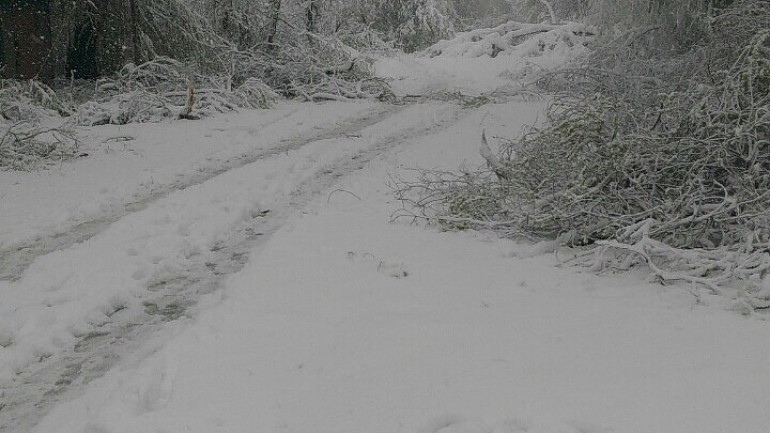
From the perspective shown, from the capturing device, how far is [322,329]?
4145mm

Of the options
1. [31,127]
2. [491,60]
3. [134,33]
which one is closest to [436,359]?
[31,127]

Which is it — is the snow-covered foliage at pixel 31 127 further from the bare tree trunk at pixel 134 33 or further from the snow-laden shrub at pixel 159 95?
the bare tree trunk at pixel 134 33

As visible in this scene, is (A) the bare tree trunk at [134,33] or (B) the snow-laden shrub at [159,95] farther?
(A) the bare tree trunk at [134,33]

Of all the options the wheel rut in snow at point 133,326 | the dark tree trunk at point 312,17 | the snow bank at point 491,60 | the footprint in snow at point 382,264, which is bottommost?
the snow bank at point 491,60

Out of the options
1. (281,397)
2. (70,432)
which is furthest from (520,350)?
(70,432)

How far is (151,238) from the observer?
233 inches

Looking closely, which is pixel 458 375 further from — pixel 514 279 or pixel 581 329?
pixel 514 279

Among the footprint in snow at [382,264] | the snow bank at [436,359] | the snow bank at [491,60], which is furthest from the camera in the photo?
the snow bank at [491,60]

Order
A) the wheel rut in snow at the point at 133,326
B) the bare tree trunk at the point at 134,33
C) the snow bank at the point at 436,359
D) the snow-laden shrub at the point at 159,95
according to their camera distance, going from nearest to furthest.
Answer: the snow bank at the point at 436,359 → the wheel rut in snow at the point at 133,326 → the snow-laden shrub at the point at 159,95 → the bare tree trunk at the point at 134,33

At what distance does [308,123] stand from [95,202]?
5.69 m

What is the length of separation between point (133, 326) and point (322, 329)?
1.28 meters

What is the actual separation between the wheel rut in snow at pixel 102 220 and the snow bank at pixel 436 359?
6.06ft

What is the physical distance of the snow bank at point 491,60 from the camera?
18.8m

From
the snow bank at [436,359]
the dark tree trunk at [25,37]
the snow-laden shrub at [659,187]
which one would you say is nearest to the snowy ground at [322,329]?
the snow bank at [436,359]
